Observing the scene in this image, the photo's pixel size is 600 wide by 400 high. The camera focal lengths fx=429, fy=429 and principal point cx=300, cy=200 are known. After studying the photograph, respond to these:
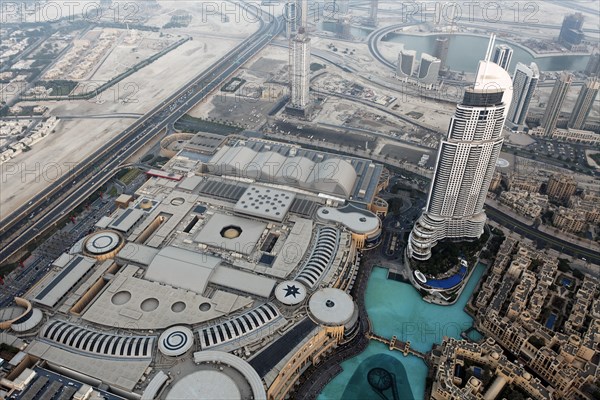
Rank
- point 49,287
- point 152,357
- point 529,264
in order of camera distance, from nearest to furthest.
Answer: point 152,357
point 49,287
point 529,264

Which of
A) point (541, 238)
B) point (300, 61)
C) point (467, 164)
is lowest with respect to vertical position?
point (541, 238)

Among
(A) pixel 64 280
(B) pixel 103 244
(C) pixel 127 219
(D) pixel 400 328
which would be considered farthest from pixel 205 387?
(C) pixel 127 219

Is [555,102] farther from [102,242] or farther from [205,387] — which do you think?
[102,242]

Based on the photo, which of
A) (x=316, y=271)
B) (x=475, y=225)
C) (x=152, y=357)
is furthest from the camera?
(x=475, y=225)

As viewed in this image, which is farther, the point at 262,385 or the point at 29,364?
the point at 29,364

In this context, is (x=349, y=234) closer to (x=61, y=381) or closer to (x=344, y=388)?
(x=344, y=388)

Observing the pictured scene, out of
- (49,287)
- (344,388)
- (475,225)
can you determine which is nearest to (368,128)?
(475,225)

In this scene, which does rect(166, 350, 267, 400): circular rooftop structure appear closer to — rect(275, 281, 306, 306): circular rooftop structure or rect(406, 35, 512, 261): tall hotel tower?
rect(275, 281, 306, 306): circular rooftop structure
